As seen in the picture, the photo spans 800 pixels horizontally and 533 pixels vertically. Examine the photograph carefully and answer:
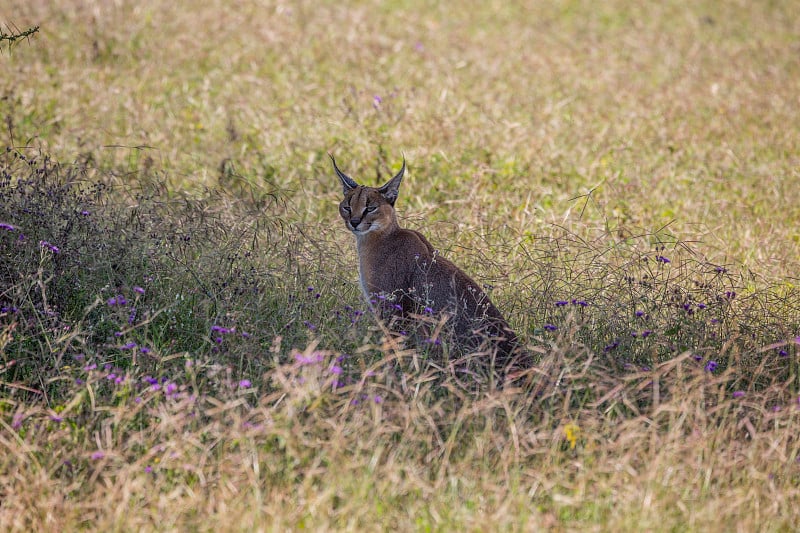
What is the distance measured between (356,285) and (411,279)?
30.0 inches

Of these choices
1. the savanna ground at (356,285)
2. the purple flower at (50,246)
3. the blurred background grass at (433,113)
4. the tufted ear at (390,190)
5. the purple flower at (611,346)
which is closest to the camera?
the savanna ground at (356,285)

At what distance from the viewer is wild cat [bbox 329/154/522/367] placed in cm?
498

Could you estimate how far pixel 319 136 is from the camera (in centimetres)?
919

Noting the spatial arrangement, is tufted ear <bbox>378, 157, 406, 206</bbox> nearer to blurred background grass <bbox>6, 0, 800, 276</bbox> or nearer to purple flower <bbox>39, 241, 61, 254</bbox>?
blurred background grass <bbox>6, 0, 800, 276</bbox>

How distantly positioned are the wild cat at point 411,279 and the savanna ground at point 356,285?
234 millimetres

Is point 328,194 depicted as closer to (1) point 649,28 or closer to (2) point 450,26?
(2) point 450,26

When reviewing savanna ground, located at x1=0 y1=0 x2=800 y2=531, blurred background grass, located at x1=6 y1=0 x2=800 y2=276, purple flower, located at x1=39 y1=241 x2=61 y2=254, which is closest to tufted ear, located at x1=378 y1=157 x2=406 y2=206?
savanna ground, located at x1=0 y1=0 x2=800 y2=531

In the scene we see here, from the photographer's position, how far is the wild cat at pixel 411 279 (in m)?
4.98

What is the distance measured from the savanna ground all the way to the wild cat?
0.23 meters

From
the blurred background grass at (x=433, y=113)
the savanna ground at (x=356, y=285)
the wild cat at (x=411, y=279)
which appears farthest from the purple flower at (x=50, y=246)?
the blurred background grass at (x=433, y=113)

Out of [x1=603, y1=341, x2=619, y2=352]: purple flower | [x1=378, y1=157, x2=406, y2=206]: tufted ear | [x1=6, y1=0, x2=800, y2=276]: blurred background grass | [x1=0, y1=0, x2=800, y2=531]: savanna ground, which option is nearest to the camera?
[x1=0, y1=0, x2=800, y2=531]: savanna ground

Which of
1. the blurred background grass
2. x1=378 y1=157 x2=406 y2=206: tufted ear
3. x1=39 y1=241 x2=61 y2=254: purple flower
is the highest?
x1=39 y1=241 x2=61 y2=254: purple flower

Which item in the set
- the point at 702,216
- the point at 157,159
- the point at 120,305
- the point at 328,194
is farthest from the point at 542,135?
the point at 120,305

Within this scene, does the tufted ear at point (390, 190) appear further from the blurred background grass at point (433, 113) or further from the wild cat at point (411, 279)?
the blurred background grass at point (433, 113)
